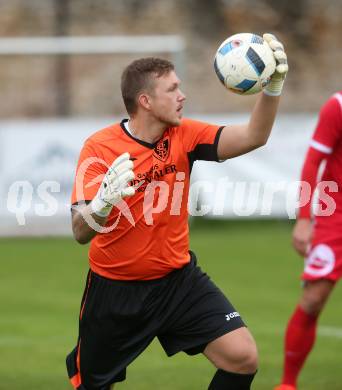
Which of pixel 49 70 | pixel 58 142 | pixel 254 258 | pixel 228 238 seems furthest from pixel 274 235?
pixel 49 70

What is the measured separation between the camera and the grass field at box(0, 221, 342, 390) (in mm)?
6846

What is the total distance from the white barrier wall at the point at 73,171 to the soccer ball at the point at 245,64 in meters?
7.88

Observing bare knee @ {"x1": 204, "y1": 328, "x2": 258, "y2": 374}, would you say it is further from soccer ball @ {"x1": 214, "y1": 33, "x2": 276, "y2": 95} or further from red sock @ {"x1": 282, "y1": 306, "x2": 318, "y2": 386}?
soccer ball @ {"x1": 214, "y1": 33, "x2": 276, "y2": 95}

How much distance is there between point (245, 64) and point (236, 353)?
1.48 m

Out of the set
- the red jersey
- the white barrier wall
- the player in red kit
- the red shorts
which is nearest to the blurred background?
the white barrier wall

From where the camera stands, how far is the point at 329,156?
6.11m

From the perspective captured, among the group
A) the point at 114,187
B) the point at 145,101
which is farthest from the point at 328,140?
the point at 114,187

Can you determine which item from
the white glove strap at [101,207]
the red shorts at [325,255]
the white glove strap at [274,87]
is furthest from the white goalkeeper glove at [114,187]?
the red shorts at [325,255]

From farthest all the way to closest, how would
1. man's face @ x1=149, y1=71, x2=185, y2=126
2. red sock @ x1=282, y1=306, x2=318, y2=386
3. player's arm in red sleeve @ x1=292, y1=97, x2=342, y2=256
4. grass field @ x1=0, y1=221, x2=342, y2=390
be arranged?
grass field @ x1=0, y1=221, x2=342, y2=390 < red sock @ x1=282, y1=306, x2=318, y2=386 < player's arm in red sleeve @ x1=292, y1=97, x2=342, y2=256 < man's face @ x1=149, y1=71, x2=185, y2=126

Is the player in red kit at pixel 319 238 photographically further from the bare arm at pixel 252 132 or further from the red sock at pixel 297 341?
the bare arm at pixel 252 132

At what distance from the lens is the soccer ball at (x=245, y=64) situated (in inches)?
197

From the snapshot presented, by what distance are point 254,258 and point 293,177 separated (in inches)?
77.3

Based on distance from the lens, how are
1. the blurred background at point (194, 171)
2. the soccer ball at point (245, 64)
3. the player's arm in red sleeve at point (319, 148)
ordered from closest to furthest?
the soccer ball at point (245, 64), the player's arm in red sleeve at point (319, 148), the blurred background at point (194, 171)

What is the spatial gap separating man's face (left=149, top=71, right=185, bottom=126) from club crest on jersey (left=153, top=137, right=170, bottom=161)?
0.11m
